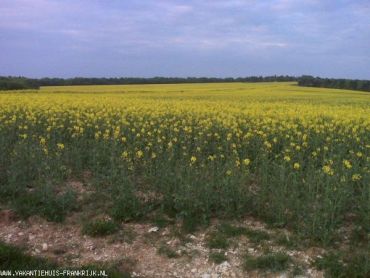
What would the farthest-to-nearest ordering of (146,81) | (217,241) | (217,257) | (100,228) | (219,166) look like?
(146,81)
(219,166)
(100,228)
(217,241)
(217,257)

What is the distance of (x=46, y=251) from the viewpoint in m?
6.91

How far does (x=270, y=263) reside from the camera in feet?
20.5

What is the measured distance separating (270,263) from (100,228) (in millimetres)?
2559

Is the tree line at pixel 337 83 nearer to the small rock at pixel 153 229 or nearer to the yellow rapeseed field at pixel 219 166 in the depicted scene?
the yellow rapeseed field at pixel 219 166

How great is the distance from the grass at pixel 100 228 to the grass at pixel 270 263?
209cm

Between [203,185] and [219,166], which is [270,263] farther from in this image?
[219,166]

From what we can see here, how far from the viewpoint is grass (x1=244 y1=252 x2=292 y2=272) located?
6.20 m

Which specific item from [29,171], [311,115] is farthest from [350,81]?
[29,171]

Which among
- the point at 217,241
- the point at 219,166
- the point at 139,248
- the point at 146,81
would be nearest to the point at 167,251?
the point at 139,248

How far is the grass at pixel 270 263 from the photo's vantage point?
20.3 feet

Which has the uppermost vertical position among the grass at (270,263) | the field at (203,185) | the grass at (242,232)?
the field at (203,185)

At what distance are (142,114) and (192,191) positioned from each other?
306 inches

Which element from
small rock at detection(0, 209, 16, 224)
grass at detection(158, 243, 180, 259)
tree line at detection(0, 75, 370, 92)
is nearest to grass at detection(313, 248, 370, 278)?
grass at detection(158, 243, 180, 259)

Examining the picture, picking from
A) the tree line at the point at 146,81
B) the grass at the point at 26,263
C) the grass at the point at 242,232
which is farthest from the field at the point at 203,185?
the tree line at the point at 146,81
